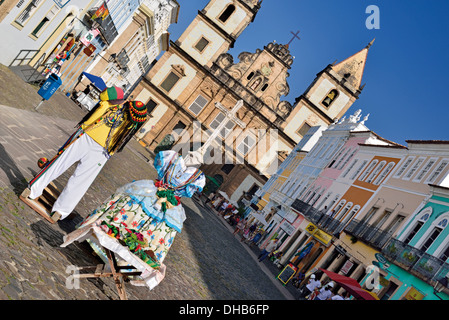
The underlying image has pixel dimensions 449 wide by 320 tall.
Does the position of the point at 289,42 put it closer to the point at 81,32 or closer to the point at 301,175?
the point at 301,175

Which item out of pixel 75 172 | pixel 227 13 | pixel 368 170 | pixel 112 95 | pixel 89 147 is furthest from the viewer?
pixel 227 13

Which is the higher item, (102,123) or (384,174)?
(384,174)

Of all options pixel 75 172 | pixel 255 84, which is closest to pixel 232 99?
pixel 255 84

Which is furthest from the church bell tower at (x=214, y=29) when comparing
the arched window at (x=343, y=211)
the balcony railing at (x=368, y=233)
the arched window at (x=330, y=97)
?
the balcony railing at (x=368, y=233)

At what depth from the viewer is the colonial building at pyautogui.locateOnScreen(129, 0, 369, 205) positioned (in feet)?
151

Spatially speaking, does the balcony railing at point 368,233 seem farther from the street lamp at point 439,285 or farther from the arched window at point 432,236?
the street lamp at point 439,285

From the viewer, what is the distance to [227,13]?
4778cm

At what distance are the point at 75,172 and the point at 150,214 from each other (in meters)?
1.46

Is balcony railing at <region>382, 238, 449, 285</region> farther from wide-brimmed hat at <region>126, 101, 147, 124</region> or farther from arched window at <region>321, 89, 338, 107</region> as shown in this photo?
arched window at <region>321, 89, 338, 107</region>

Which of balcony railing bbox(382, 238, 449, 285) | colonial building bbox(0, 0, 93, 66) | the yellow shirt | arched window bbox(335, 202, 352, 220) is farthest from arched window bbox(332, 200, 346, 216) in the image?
the yellow shirt

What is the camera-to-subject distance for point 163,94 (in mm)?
45781

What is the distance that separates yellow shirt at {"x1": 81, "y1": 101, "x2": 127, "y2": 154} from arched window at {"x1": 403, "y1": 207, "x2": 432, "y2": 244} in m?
16.0

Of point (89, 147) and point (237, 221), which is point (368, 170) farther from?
point (89, 147)

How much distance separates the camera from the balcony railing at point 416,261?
1638 cm
